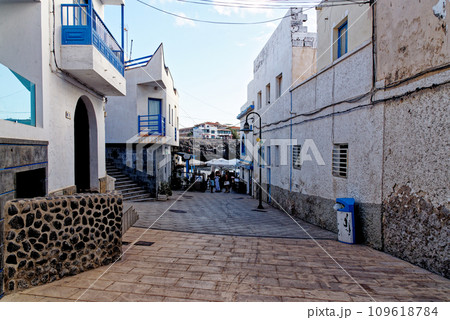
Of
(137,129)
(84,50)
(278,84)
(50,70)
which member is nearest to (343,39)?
(278,84)

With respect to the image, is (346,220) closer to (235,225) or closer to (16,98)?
(235,225)

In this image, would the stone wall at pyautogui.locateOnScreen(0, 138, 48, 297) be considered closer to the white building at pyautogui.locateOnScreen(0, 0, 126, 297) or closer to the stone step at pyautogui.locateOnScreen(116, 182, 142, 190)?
the white building at pyautogui.locateOnScreen(0, 0, 126, 297)

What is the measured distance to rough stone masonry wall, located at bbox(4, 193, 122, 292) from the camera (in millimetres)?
3865

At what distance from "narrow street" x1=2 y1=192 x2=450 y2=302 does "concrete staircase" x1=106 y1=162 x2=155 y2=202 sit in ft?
23.8

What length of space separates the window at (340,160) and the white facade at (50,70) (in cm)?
681

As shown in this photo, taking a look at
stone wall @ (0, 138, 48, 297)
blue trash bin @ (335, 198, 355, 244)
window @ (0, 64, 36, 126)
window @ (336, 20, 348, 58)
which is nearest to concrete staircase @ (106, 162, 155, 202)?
stone wall @ (0, 138, 48, 297)

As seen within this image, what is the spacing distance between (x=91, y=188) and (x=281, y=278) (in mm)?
7355

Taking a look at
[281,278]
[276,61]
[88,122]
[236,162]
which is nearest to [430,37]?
[281,278]

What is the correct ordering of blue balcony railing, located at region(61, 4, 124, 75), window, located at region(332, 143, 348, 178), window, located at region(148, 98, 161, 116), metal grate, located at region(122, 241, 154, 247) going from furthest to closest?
window, located at region(148, 98, 161, 116) < window, located at region(332, 143, 348, 178) < blue balcony railing, located at region(61, 4, 124, 75) < metal grate, located at region(122, 241, 154, 247)

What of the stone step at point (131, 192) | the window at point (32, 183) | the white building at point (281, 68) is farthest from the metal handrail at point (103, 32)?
the white building at point (281, 68)

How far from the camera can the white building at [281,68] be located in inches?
504

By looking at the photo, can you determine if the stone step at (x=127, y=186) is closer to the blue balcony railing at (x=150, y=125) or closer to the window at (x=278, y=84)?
the blue balcony railing at (x=150, y=125)

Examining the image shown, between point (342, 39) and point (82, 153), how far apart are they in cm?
966

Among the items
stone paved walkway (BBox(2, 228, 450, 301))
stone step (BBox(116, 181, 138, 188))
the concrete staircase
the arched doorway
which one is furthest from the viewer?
stone step (BBox(116, 181, 138, 188))
